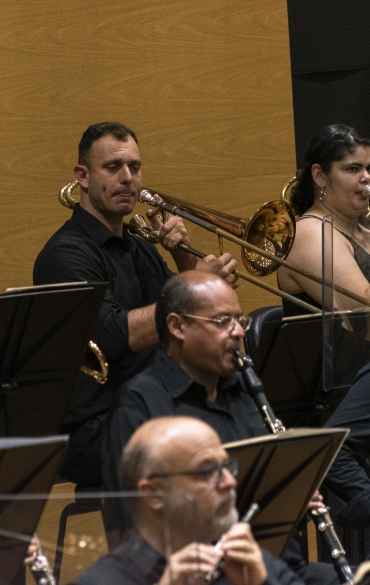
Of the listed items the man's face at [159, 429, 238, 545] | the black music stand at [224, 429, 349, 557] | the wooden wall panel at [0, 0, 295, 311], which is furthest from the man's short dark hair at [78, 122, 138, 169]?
the man's face at [159, 429, 238, 545]

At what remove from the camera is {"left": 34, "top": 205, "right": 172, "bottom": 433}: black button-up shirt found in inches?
117

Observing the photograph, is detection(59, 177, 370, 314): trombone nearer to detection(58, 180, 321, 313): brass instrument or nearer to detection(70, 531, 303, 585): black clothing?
detection(58, 180, 321, 313): brass instrument

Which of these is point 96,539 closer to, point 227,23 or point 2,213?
Answer: point 2,213

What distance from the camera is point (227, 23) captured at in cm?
430

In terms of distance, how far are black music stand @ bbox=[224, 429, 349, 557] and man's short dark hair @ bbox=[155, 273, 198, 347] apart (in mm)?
537

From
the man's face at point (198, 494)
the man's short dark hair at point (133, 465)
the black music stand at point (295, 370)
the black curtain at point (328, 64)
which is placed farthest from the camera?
the black curtain at point (328, 64)

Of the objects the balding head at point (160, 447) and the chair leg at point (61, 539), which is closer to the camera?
the chair leg at point (61, 539)

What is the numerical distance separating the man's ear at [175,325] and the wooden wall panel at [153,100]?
1832 mm

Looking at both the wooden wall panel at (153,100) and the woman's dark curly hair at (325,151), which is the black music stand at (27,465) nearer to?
the woman's dark curly hair at (325,151)

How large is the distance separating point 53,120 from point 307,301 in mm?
1394

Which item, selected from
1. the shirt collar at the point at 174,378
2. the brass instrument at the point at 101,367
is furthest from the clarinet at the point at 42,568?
the brass instrument at the point at 101,367

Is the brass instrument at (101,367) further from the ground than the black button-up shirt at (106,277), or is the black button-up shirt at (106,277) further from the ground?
the black button-up shirt at (106,277)

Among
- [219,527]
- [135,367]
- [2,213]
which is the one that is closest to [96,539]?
[219,527]

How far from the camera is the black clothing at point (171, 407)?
2090mm
